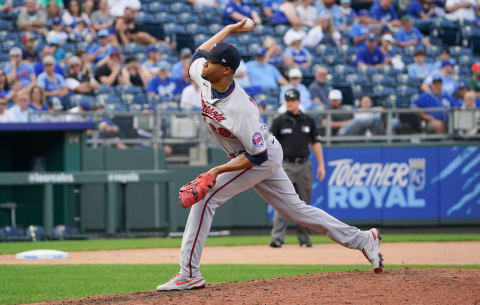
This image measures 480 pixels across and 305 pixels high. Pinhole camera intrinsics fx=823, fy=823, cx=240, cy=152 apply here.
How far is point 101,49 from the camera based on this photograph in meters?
16.8

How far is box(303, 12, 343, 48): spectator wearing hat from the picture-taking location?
1912 centimetres

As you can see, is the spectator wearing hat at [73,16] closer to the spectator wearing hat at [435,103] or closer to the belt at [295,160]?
the spectator wearing hat at [435,103]

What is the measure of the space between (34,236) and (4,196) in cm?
91

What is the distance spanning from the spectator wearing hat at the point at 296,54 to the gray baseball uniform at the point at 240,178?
11362 mm

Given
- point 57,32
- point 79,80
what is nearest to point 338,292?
point 79,80

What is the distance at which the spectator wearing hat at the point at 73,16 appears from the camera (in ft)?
56.9

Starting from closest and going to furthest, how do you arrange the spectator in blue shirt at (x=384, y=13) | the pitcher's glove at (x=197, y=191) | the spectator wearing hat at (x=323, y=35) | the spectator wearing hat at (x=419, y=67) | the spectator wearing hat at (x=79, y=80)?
the pitcher's glove at (x=197, y=191) → the spectator wearing hat at (x=79, y=80) → the spectator wearing hat at (x=419, y=67) → the spectator wearing hat at (x=323, y=35) → the spectator in blue shirt at (x=384, y=13)

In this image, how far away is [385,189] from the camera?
48.0 feet

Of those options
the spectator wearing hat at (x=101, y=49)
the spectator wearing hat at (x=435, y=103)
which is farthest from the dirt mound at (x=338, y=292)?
the spectator wearing hat at (x=101, y=49)

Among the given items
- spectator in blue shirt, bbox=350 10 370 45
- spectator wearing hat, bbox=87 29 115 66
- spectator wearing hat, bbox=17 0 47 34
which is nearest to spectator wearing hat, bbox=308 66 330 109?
spectator in blue shirt, bbox=350 10 370 45

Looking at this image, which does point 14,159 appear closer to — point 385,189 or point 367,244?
point 385,189

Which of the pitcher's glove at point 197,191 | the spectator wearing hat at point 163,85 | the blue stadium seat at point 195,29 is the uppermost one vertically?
the blue stadium seat at point 195,29

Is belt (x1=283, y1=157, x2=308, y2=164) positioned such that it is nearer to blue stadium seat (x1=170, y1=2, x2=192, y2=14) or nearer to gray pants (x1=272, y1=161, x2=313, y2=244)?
gray pants (x1=272, y1=161, x2=313, y2=244)

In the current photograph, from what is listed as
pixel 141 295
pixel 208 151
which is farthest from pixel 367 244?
pixel 208 151
